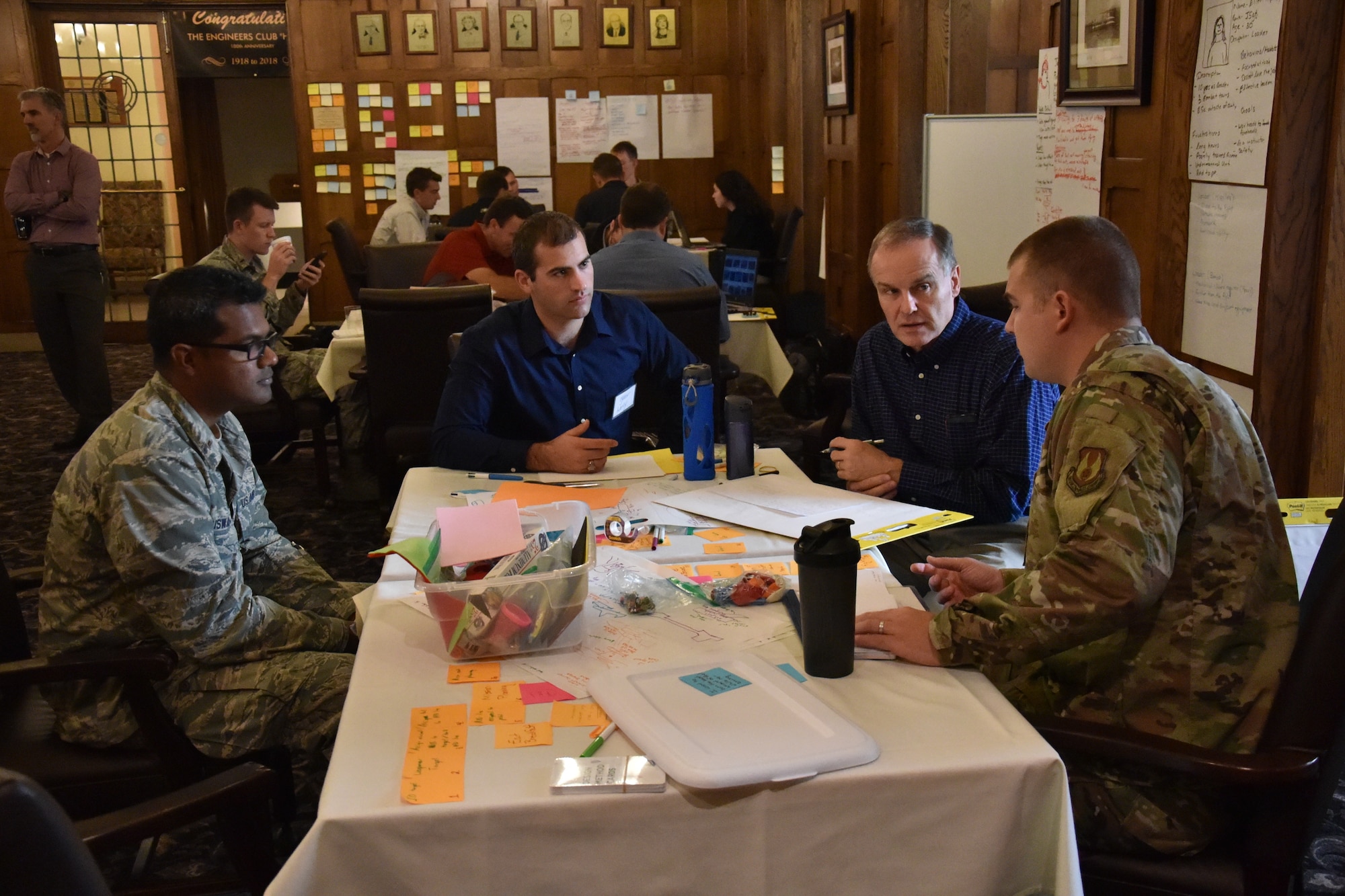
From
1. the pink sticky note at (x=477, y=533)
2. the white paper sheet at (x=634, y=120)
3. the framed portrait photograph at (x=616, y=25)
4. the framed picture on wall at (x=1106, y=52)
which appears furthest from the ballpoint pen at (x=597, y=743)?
the framed portrait photograph at (x=616, y=25)

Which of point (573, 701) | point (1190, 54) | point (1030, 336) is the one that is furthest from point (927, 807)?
point (1190, 54)

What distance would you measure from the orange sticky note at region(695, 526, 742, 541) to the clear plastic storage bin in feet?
1.62

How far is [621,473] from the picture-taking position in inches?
97.2

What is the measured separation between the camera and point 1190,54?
3.10 meters

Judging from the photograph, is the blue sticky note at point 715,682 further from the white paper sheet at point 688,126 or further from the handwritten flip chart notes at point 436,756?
the white paper sheet at point 688,126

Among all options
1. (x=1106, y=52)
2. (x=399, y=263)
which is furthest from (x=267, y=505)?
(x=1106, y=52)

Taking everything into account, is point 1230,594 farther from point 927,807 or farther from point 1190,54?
point 1190,54

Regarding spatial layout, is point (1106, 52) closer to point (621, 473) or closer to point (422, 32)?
point (621, 473)

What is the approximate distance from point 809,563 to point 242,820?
0.79 m

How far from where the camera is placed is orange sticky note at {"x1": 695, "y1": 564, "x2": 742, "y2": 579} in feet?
6.01

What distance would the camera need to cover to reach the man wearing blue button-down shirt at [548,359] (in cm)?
274

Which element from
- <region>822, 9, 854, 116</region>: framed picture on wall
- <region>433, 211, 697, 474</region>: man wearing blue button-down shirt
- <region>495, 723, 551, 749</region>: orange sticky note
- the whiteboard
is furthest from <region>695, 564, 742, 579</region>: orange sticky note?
<region>822, 9, 854, 116</region>: framed picture on wall

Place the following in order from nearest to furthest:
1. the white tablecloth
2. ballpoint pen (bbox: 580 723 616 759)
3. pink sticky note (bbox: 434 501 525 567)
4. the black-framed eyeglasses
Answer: the white tablecloth → ballpoint pen (bbox: 580 723 616 759) → pink sticky note (bbox: 434 501 525 567) → the black-framed eyeglasses

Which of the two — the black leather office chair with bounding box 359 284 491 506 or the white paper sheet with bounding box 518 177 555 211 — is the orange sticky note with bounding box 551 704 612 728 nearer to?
the black leather office chair with bounding box 359 284 491 506
